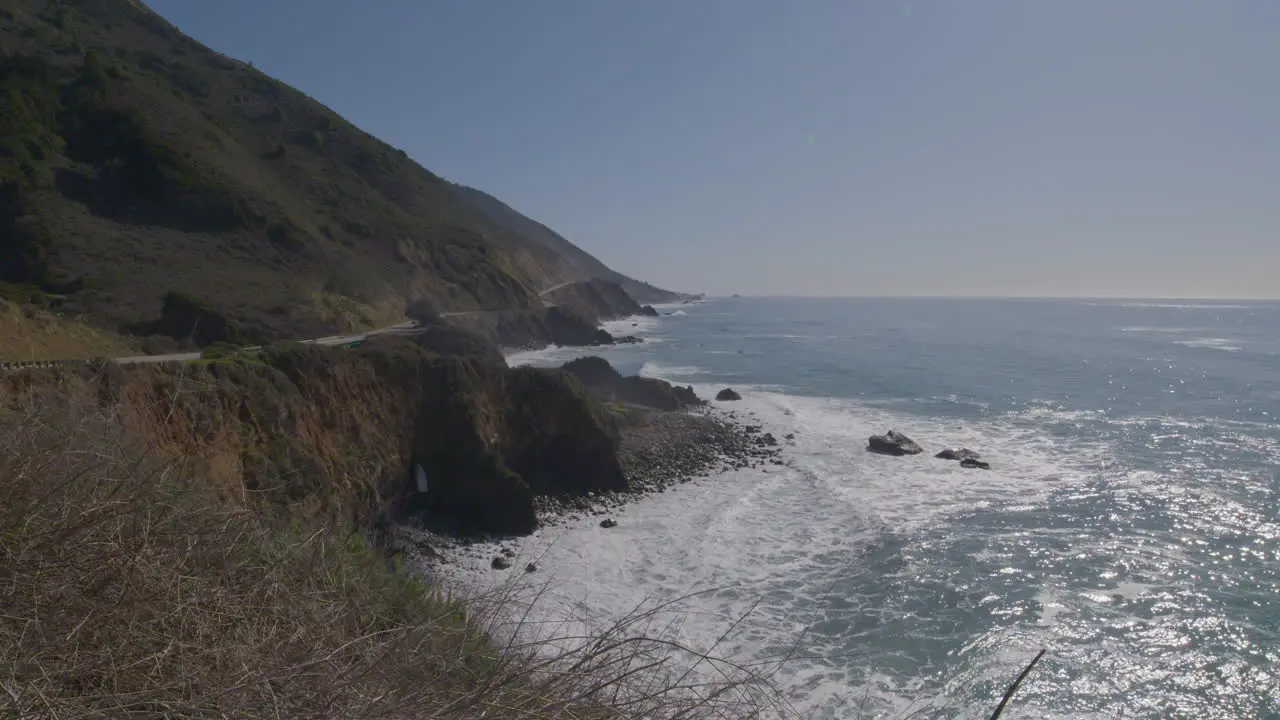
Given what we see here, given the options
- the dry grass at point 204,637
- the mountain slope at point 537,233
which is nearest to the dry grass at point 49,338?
A: the dry grass at point 204,637

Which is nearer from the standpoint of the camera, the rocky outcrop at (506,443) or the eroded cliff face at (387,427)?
the eroded cliff face at (387,427)

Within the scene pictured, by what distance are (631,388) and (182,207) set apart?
95.3 feet

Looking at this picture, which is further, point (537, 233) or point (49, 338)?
point (537, 233)

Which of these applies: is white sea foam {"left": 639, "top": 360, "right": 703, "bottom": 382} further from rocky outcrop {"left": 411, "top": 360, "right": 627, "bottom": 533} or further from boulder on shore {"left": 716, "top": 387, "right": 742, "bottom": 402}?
rocky outcrop {"left": 411, "top": 360, "right": 627, "bottom": 533}

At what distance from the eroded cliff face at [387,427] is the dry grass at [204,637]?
307 inches

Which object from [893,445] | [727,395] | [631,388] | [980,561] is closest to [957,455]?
[893,445]

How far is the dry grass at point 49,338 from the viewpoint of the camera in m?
19.5

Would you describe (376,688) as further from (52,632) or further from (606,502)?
(606,502)

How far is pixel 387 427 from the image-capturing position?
61.0 ft

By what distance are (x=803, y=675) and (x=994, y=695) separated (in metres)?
2.75

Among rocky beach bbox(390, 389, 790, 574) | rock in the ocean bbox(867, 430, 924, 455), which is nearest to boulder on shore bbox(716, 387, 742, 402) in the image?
rocky beach bbox(390, 389, 790, 574)

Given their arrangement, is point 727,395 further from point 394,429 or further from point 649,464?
point 394,429

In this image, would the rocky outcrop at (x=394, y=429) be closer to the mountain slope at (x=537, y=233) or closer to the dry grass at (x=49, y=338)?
the dry grass at (x=49, y=338)

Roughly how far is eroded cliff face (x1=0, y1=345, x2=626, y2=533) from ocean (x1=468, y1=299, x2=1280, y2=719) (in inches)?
84.6
